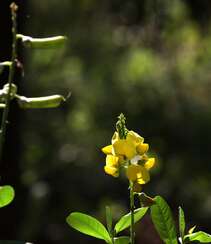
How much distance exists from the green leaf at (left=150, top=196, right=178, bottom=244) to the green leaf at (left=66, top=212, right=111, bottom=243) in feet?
0.33

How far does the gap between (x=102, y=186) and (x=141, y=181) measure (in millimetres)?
6525

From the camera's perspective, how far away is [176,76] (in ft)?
27.1

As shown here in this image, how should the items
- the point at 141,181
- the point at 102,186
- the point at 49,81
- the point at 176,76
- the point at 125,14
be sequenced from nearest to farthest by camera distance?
1. the point at 141,181
2. the point at 125,14
3. the point at 102,186
4. the point at 176,76
5. the point at 49,81

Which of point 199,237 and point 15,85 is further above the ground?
point 15,85

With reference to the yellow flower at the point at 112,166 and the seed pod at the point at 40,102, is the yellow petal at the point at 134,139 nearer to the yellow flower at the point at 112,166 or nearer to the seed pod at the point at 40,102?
the yellow flower at the point at 112,166

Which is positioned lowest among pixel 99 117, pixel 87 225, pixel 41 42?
pixel 99 117

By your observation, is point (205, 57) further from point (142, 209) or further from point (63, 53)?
point (142, 209)

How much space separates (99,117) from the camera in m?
8.39

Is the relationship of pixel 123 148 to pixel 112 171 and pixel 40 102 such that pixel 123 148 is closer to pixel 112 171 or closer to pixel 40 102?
pixel 112 171

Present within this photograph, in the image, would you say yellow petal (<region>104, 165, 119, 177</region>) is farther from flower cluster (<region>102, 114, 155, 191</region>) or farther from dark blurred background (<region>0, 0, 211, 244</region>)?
dark blurred background (<region>0, 0, 211, 244</region>)

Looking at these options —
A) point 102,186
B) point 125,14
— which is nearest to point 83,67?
point 102,186

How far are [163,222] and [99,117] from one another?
718 centimetres

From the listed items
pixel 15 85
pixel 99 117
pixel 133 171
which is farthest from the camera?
pixel 99 117

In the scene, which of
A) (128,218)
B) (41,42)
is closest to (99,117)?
(41,42)
